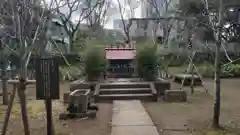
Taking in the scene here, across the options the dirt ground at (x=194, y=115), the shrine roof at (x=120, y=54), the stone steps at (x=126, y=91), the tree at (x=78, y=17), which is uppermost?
the tree at (x=78, y=17)

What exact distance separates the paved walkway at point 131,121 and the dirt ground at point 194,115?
22 centimetres

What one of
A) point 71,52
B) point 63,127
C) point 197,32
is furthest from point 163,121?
point 71,52

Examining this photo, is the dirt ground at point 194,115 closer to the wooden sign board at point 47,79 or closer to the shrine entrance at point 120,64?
the wooden sign board at point 47,79

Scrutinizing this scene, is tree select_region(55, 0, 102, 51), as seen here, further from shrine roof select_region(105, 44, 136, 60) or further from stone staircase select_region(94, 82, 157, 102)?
stone staircase select_region(94, 82, 157, 102)

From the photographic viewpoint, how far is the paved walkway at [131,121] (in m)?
6.28

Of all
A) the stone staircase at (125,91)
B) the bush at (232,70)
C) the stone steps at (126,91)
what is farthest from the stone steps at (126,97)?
the bush at (232,70)

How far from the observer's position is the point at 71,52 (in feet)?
75.0

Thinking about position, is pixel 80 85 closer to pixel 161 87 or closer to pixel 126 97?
pixel 126 97

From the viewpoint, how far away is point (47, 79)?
536 centimetres

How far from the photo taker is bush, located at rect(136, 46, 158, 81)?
11.9 m

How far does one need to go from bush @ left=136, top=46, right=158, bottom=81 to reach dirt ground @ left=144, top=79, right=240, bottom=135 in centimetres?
156

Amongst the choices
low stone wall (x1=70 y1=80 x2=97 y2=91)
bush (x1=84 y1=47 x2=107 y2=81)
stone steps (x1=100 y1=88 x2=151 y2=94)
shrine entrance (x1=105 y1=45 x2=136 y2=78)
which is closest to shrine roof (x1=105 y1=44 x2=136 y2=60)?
shrine entrance (x1=105 y1=45 x2=136 y2=78)

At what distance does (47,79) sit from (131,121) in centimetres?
245

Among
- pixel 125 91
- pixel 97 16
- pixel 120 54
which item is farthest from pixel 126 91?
pixel 97 16
